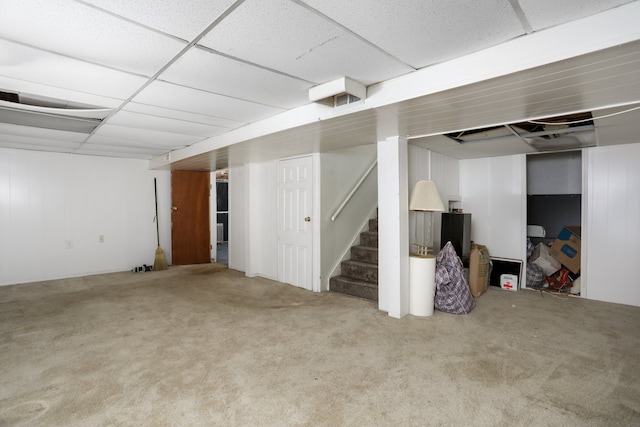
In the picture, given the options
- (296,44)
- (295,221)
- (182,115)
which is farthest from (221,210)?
(296,44)

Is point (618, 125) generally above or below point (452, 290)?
above

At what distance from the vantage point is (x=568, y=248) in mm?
4641

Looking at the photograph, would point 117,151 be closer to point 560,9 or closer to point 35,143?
point 35,143

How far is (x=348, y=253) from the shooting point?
495cm

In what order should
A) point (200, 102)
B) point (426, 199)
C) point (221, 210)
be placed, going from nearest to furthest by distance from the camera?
1. point (200, 102)
2. point (426, 199)
3. point (221, 210)

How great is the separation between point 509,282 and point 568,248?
977 mm

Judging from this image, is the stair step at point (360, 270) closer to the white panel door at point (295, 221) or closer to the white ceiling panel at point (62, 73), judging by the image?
the white panel door at point (295, 221)

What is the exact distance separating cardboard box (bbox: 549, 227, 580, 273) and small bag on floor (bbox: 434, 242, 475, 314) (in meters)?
1.95

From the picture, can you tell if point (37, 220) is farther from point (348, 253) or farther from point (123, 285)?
point (348, 253)

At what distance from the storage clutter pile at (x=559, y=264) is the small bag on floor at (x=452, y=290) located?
5.64ft

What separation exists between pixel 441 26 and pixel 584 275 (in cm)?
423

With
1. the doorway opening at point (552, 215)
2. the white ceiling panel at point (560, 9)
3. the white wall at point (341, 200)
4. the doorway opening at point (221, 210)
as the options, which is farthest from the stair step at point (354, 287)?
the doorway opening at point (221, 210)

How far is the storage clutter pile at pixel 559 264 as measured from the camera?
14.8 feet

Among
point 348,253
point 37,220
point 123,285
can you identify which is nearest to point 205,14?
point 348,253
